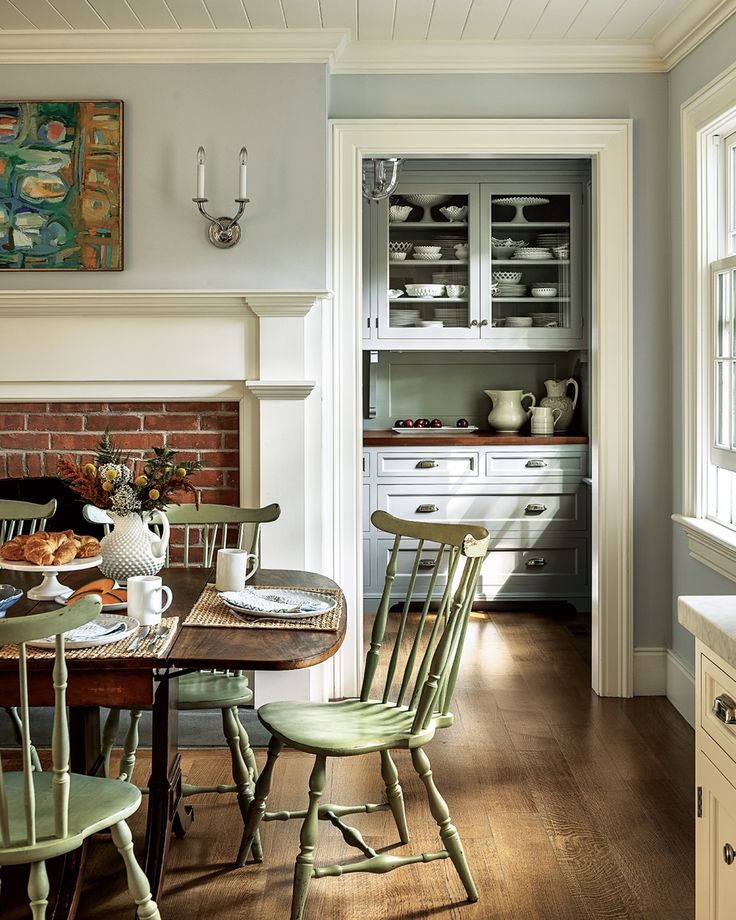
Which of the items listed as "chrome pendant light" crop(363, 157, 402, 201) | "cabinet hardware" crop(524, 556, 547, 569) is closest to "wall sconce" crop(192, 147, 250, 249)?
"chrome pendant light" crop(363, 157, 402, 201)

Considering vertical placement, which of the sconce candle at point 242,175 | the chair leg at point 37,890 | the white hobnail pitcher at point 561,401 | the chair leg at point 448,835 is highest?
the sconce candle at point 242,175

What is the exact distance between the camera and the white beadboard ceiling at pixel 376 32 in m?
3.19

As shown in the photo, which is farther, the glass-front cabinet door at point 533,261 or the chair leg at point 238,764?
the glass-front cabinet door at point 533,261

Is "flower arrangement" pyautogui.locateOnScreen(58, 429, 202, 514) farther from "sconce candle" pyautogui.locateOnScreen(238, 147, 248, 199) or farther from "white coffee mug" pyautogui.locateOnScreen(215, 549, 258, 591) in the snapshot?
"sconce candle" pyautogui.locateOnScreen(238, 147, 248, 199)

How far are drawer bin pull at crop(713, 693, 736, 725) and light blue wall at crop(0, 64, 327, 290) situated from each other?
93.6 inches

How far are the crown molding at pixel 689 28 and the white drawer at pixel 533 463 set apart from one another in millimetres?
2178

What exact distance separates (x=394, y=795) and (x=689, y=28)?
2.76 meters

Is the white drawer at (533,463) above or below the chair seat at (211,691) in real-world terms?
above

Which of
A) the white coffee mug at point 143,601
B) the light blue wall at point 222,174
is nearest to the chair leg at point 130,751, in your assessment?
the white coffee mug at point 143,601

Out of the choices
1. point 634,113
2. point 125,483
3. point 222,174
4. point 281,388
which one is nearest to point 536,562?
point 281,388

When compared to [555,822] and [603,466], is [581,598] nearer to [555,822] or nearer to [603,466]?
[603,466]

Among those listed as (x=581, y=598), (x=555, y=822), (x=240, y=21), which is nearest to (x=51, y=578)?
(x=555, y=822)

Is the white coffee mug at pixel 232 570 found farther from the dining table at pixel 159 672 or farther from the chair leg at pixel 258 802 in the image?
the chair leg at pixel 258 802

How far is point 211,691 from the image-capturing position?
2.54 m
